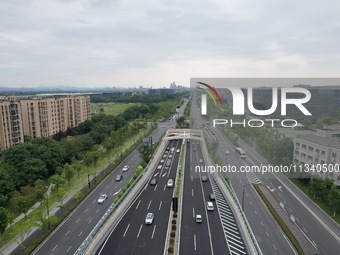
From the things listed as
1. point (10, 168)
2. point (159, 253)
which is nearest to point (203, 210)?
point (159, 253)

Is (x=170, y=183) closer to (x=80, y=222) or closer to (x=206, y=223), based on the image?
(x=206, y=223)

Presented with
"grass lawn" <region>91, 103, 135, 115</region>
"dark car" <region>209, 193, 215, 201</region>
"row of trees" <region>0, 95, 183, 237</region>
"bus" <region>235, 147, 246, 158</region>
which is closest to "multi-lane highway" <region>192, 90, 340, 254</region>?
"bus" <region>235, 147, 246, 158</region>

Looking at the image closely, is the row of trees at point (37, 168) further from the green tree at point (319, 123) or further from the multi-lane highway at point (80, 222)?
the green tree at point (319, 123)

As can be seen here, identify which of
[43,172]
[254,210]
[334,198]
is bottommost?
[254,210]

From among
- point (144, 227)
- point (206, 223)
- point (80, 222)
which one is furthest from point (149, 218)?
point (80, 222)

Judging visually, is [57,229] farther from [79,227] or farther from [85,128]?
[85,128]

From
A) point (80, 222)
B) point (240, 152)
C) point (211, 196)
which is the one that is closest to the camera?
point (80, 222)
